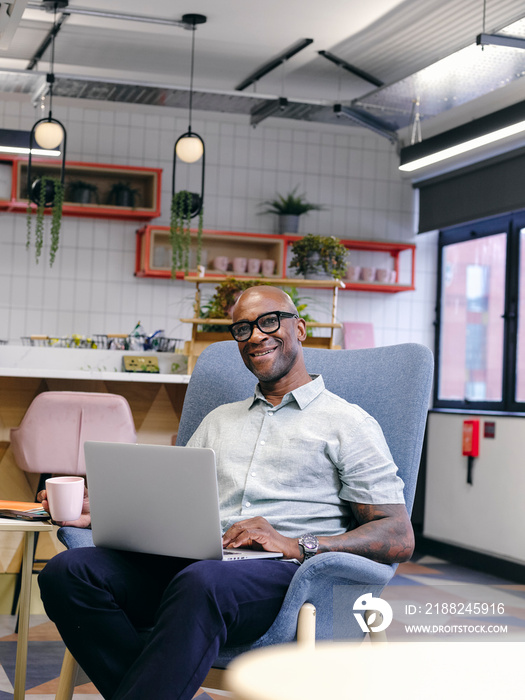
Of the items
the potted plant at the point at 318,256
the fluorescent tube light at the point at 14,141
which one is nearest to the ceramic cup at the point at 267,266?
the potted plant at the point at 318,256

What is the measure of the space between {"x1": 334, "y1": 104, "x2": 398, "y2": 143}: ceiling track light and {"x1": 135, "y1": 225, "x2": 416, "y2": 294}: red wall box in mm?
963

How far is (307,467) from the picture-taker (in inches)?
76.5

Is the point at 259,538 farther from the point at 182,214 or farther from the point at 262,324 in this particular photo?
the point at 182,214

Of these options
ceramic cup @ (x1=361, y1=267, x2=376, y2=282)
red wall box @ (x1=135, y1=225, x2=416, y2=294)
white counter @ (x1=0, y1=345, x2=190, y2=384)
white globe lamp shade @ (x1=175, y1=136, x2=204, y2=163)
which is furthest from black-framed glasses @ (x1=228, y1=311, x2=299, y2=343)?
ceramic cup @ (x1=361, y1=267, x2=376, y2=282)

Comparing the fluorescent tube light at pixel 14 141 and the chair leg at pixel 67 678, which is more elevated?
the fluorescent tube light at pixel 14 141

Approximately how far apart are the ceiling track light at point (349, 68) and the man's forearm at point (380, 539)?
3881 millimetres

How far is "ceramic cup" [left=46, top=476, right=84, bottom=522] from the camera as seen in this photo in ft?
5.90

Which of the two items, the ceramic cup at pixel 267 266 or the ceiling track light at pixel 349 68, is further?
the ceramic cup at pixel 267 266

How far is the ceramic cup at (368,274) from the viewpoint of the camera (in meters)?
6.30

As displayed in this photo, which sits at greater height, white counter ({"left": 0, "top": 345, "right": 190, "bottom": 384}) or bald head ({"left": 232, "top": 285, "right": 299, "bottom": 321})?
bald head ({"left": 232, "top": 285, "right": 299, "bottom": 321})

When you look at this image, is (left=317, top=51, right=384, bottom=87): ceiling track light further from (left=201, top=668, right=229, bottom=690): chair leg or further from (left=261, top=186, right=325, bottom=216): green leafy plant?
(left=201, top=668, right=229, bottom=690): chair leg

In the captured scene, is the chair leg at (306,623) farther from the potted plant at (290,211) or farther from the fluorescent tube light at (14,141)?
the potted plant at (290,211)

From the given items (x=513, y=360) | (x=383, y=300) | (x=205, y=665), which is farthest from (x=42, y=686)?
(x=383, y=300)

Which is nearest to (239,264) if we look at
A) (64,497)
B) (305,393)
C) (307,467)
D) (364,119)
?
(364,119)
